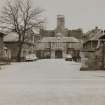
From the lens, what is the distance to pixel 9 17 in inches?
2566

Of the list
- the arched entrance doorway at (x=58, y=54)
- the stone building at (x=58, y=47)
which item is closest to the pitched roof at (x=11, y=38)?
the stone building at (x=58, y=47)

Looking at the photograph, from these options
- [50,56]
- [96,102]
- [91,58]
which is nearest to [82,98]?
[96,102]

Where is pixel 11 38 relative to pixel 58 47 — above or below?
above

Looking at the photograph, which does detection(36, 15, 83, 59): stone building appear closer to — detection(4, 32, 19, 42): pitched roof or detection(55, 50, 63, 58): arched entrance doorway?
detection(55, 50, 63, 58): arched entrance doorway

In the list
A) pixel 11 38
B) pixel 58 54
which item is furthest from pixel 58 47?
pixel 11 38

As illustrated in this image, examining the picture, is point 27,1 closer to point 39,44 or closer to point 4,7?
point 4,7

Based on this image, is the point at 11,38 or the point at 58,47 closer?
the point at 11,38

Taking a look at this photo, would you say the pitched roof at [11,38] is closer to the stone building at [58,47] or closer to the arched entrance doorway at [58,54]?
the stone building at [58,47]

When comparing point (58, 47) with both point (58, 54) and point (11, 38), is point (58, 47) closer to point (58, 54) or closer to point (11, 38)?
point (58, 54)

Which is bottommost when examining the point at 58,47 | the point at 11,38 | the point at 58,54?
the point at 58,54

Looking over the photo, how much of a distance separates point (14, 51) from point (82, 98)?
233 ft

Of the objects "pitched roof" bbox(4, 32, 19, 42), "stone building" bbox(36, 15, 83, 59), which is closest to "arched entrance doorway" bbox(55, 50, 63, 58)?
"stone building" bbox(36, 15, 83, 59)

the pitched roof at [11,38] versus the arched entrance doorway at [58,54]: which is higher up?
the pitched roof at [11,38]

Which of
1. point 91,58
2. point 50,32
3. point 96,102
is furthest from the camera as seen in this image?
point 50,32
